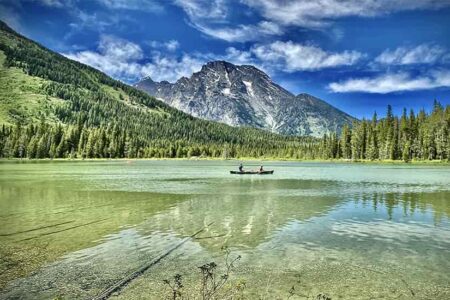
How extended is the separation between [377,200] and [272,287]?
3621 cm

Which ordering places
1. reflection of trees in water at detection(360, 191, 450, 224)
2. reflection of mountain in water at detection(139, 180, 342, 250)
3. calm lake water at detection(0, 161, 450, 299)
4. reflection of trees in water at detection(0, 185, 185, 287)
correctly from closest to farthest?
1. calm lake water at detection(0, 161, 450, 299)
2. reflection of trees in water at detection(0, 185, 185, 287)
3. reflection of mountain in water at detection(139, 180, 342, 250)
4. reflection of trees in water at detection(360, 191, 450, 224)

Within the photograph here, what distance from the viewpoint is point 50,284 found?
684 inches

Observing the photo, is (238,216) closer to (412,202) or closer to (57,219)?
(57,219)

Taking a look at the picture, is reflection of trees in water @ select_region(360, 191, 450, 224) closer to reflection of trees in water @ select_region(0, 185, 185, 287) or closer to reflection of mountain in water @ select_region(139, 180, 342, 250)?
reflection of mountain in water @ select_region(139, 180, 342, 250)

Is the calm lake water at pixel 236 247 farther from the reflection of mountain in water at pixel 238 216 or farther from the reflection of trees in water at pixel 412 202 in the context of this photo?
the reflection of trees in water at pixel 412 202

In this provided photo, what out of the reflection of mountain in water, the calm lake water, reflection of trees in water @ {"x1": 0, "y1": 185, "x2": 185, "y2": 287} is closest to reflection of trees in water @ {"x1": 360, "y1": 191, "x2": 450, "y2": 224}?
the calm lake water

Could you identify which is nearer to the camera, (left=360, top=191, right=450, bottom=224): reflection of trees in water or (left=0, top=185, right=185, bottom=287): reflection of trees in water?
(left=0, top=185, right=185, bottom=287): reflection of trees in water

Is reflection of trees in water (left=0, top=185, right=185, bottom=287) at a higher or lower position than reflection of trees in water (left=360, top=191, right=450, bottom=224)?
lower

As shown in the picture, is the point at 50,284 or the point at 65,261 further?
the point at 65,261

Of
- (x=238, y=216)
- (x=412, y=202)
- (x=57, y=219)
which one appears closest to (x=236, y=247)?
(x=238, y=216)

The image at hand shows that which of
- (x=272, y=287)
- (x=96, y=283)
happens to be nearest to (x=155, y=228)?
(x=96, y=283)

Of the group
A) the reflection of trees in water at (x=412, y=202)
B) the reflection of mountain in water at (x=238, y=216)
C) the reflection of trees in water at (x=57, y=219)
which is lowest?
the reflection of trees in water at (x=57, y=219)

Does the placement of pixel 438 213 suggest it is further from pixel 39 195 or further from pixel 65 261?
pixel 39 195

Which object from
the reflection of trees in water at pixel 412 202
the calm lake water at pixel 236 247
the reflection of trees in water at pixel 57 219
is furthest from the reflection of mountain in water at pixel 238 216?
the reflection of trees in water at pixel 412 202
